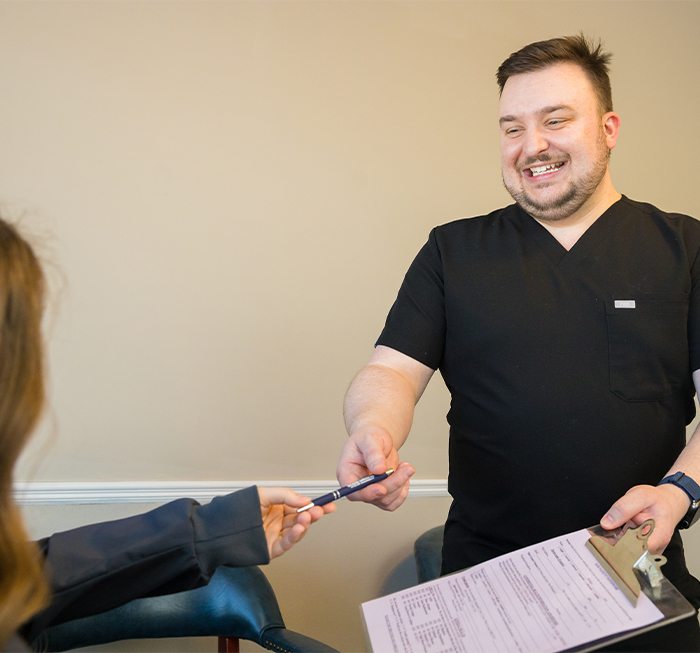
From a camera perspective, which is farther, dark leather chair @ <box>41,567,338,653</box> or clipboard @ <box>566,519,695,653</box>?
dark leather chair @ <box>41,567,338,653</box>

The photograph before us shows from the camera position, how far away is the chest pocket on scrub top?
4.71 feet

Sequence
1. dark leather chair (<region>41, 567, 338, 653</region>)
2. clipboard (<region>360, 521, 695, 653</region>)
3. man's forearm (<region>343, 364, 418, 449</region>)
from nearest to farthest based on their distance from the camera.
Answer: clipboard (<region>360, 521, 695, 653</region>) → man's forearm (<region>343, 364, 418, 449</region>) → dark leather chair (<region>41, 567, 338, 653</region>)

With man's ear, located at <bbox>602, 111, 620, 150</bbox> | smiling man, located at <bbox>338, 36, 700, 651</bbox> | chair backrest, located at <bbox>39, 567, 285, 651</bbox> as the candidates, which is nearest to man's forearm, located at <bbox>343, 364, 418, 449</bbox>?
smiling man, located at <bbox>338, 36, 700, 651</bbox>

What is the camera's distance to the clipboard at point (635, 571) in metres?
0.89

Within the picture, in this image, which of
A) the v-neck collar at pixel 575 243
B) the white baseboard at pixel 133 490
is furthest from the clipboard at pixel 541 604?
the white baseboard at pixel 133 490

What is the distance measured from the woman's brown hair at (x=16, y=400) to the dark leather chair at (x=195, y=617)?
3.25ft

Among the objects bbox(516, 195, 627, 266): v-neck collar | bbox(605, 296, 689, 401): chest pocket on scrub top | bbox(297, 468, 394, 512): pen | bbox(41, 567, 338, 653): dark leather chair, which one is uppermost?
bbox(516, 195, 627, 266): v-neck collar

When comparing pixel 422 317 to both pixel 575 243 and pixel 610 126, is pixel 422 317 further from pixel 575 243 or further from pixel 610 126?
pixel 610 126

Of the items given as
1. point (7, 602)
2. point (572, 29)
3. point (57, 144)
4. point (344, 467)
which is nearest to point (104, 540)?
point (7, 602)

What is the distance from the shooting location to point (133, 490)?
2303 mm

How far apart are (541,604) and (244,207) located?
163 centimetres

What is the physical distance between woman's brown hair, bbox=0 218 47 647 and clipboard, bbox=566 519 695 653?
62 centimetres

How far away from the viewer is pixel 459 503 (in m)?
1.53

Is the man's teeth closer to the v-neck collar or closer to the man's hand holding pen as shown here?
the v-neck collar
